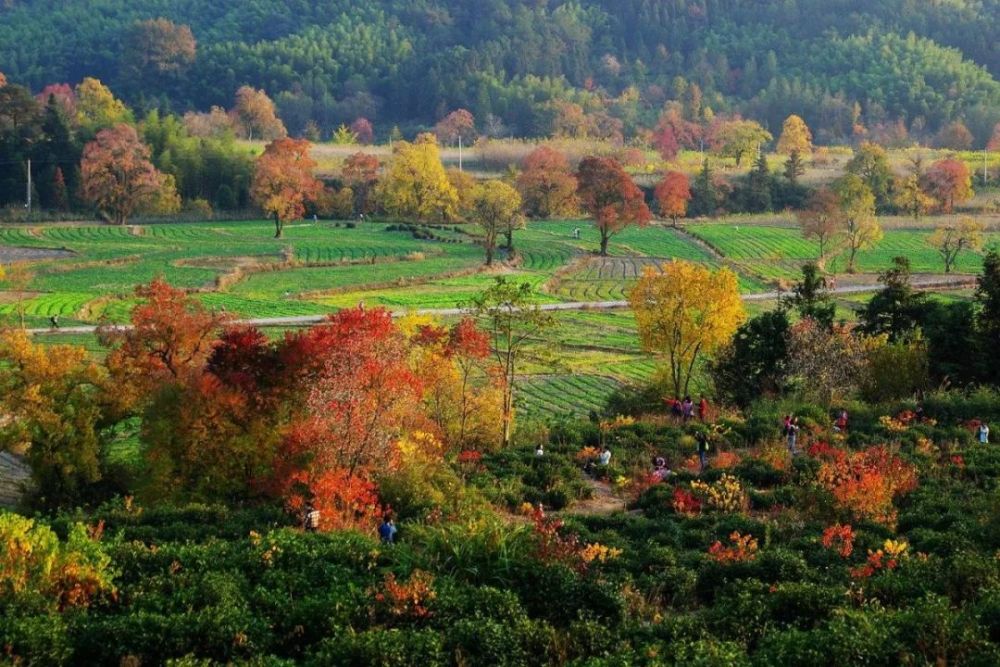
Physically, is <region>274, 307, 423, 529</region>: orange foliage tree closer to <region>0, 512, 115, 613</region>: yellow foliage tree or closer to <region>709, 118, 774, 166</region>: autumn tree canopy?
<region>0, 512, 115, 613</region>: yellow foliage tree

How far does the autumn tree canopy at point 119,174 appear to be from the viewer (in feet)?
303

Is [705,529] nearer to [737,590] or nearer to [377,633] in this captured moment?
[737,590]

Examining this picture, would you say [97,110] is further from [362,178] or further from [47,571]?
[47,571]

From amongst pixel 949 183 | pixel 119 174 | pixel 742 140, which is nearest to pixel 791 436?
pixel 119 174

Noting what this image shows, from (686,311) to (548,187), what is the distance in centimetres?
6688

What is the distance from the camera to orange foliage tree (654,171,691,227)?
99.3m

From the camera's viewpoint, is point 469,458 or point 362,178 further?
point 362,178

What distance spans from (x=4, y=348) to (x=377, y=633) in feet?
61.6

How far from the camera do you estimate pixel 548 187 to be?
104 meters

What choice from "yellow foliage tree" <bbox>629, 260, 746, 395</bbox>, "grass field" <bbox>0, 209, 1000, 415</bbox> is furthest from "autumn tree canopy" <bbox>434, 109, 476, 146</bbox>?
"yellow foliage tree" <bbox>629, 260, 746, 395</bbox>

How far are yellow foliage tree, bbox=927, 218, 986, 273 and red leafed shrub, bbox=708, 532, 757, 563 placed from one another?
2525 inches

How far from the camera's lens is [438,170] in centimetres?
10150

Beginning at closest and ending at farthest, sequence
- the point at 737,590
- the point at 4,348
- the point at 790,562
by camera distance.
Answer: the point at 737,590, the point at 790,562, the point at 4,348

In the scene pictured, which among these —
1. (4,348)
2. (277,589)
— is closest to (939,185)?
(4,348)
